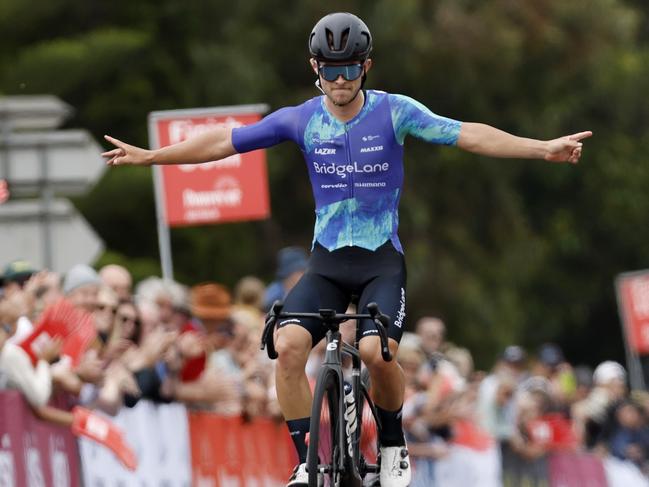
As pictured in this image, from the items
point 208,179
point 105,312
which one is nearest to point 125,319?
point 105,312

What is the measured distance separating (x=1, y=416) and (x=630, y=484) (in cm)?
1259

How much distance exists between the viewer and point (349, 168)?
10.7 metres

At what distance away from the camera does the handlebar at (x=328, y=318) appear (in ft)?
33.5

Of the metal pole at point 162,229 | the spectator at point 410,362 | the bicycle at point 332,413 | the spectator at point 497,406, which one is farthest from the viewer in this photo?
the spectator at point 497,406

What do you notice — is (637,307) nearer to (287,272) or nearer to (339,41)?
(287,272)

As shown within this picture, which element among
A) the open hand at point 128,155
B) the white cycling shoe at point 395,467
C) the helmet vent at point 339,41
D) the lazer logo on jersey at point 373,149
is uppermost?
the helmet vent at point 339,41

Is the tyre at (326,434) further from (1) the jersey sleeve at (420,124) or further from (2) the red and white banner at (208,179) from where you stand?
(2) the red and white banner at (208,179)

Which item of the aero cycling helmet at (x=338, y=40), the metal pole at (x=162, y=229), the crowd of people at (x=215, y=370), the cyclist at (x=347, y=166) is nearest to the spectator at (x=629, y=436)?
the crowd of people at (x=215, y=370)

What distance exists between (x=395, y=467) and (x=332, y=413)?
2.63 ft

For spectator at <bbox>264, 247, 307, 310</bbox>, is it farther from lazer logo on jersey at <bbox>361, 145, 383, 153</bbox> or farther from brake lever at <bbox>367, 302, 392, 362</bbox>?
brake lever at <bbox>367, 302, 392, 362</bbox>

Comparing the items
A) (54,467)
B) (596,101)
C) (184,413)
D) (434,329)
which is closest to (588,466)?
(434,329)

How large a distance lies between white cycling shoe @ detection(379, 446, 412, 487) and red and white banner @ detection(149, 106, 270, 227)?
7.48 meters

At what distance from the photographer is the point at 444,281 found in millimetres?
36438

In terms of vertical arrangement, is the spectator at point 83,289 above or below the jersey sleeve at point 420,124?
below
